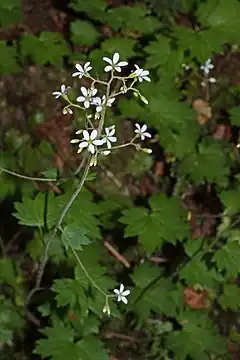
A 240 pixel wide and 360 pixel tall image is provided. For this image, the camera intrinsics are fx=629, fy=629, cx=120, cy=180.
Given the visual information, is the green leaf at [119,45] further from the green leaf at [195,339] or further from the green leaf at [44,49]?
the green leaf at [195,339]

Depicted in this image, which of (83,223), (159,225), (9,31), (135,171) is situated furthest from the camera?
(9,31)

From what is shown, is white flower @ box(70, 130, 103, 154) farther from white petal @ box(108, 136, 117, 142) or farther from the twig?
the twig

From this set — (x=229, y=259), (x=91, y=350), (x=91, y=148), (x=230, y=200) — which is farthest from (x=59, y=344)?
(x=91, y=148)

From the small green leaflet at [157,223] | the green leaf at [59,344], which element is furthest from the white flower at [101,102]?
the green leaf at [59,344]

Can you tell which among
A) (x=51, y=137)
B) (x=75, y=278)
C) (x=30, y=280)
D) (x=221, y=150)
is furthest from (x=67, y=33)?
(x=75, y=278)

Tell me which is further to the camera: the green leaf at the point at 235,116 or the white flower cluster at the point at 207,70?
the white flower cluster at the point at 207,70

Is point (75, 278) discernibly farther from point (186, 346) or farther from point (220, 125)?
point (220, 125)

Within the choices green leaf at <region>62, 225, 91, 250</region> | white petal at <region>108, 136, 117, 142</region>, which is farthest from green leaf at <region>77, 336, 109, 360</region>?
white petal at <region>108, 136, 117, 142</region>
